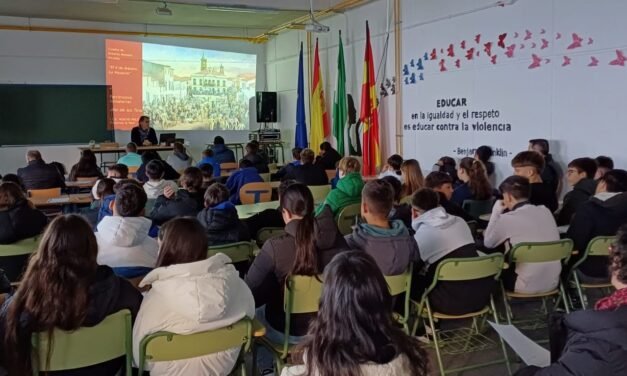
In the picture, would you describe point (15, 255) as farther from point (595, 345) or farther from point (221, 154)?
point (221, 154)

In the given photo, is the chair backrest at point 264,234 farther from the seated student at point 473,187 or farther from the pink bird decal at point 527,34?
the pink bird decal at point 527,34

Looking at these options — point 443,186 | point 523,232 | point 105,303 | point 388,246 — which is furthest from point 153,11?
point 105,303

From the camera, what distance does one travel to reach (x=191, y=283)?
232 centimetres

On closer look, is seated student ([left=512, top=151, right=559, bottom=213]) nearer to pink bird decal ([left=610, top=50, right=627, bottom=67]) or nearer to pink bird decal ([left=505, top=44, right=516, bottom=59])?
pink bird decal ([left=610, top=50, right=627, bottom=67])

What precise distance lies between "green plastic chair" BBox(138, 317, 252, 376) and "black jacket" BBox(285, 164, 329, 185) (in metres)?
4.62

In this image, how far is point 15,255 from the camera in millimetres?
3971

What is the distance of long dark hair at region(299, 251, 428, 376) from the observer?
1521 mm

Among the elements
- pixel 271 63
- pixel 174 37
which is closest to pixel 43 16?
pixel 174 37

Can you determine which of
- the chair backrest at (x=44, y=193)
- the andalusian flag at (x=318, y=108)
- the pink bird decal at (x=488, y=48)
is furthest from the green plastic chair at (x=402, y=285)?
the andalusian flag at (x=318, y=108)

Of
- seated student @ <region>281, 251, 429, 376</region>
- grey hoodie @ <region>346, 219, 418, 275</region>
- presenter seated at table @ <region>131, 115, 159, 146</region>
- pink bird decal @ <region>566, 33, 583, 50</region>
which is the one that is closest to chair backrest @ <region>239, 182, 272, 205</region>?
grey hoodie @ <region>346, 219, 418, 275</region>

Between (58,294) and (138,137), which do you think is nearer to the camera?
(58,294)

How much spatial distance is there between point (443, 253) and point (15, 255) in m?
2.95

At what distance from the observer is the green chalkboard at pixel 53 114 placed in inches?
445

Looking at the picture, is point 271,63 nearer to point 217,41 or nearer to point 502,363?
point 217,41
